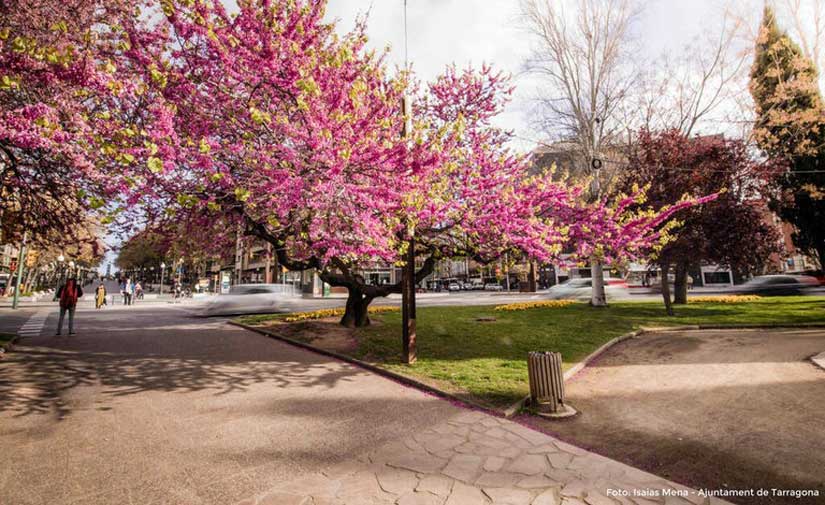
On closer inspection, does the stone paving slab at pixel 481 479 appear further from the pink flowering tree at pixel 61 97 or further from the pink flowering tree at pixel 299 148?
the pink flowering tree at pixel 61 97

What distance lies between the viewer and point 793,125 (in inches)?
670

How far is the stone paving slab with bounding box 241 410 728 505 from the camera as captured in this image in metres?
3.24

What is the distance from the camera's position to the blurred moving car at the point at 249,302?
19344 mm

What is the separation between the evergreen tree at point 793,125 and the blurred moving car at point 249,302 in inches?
949

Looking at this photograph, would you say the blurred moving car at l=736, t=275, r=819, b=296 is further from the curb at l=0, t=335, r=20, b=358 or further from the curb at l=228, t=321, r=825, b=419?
the curb at l=0, t=335, r=20, b=358

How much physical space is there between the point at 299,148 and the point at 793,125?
22.7m

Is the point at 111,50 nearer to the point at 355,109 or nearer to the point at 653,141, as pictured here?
the point at 355,109

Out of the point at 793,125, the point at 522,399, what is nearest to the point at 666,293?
the point at 793,125

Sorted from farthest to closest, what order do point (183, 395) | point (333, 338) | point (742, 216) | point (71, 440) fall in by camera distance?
point (742, 216), point (333, 338), point (183, 395), point (71, 440)

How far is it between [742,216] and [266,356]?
662 inches

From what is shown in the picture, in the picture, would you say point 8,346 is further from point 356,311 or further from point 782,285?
point 782,285

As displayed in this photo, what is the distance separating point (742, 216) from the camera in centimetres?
1352

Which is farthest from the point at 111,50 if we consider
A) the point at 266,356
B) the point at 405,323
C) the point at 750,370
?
the point at 750,370

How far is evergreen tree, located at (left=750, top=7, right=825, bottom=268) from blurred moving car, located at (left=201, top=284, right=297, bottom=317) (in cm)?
2411
